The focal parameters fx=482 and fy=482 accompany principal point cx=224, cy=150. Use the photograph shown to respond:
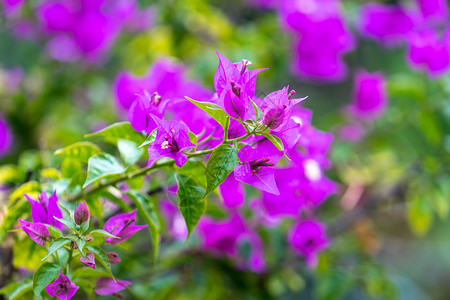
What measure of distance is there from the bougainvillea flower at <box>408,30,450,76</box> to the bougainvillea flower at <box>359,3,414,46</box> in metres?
0.11

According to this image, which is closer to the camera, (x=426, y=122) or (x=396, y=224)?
(x=426, y=122)

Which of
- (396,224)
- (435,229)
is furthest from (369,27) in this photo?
(435,229)

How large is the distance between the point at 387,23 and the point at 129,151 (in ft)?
2.96

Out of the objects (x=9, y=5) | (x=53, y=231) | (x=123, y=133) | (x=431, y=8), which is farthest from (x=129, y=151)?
(x=431, y=8)

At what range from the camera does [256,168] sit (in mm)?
400

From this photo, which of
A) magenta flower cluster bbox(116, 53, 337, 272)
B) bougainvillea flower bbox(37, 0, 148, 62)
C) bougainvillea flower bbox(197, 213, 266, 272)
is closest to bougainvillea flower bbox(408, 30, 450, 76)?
magenta flower cluster bbox(116, 53, 337, 272)

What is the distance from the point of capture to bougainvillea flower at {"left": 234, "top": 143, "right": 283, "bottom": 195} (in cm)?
40

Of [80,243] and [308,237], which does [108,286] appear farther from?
[308,237]

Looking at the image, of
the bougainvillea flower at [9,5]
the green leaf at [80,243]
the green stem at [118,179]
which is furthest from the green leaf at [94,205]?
the bougainvillea flower at [9,5]

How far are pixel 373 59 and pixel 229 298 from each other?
7.17 feet

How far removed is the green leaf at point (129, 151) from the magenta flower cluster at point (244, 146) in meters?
0.03

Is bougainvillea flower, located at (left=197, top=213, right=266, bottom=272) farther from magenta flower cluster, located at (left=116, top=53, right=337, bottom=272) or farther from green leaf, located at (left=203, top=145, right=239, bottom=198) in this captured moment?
green leaf, located at (left=203, top=145, right=239, bottom=198)

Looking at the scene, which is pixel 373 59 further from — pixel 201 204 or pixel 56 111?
pixel 201 204

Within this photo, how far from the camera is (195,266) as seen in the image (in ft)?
2.87
